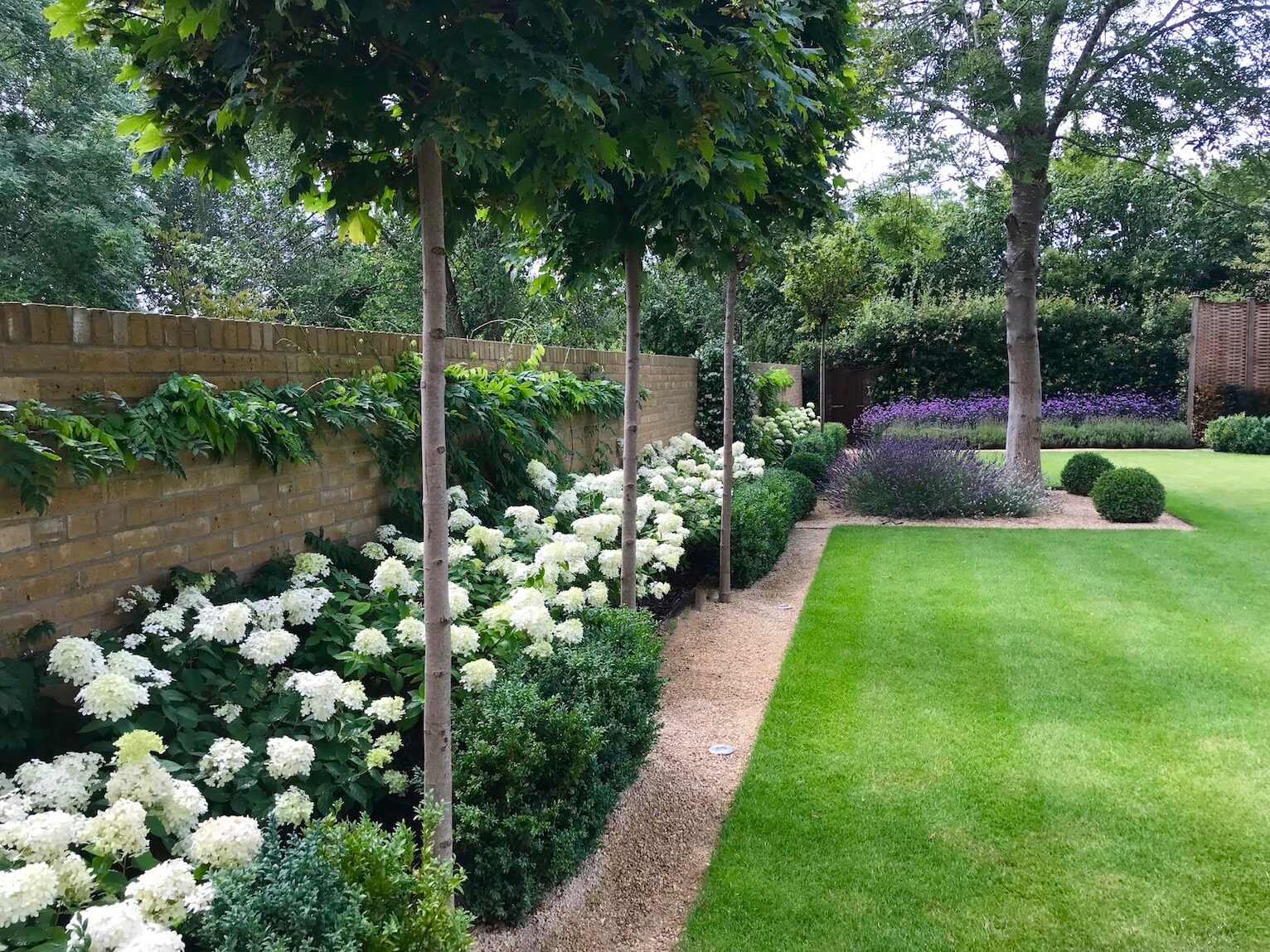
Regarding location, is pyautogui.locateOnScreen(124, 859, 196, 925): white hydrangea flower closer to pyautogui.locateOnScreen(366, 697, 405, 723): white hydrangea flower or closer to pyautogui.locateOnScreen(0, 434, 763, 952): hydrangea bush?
A: pyautogui.locateOnScreen(0, 434, 763, 952): hydrangea bush

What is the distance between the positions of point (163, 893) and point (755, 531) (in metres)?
5.62

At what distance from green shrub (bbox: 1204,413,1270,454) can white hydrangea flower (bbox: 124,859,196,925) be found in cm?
2075

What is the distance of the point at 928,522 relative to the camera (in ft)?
31.9

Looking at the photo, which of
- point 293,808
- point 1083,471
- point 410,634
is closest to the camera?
point 293,808

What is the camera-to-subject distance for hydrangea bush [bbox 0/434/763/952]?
1.58 metres

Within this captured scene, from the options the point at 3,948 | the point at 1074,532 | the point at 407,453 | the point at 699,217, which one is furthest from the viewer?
the point at 1074,532

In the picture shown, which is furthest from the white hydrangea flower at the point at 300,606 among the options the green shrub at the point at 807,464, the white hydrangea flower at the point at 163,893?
the green shrub at the point at 807,464

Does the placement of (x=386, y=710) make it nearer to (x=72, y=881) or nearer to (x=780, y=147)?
(x=72, y=881)

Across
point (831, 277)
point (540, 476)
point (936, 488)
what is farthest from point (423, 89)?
point (831, 277)

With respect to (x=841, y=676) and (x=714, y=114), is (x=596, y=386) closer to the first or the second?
(x=841, y=676)

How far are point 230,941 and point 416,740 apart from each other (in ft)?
4.03

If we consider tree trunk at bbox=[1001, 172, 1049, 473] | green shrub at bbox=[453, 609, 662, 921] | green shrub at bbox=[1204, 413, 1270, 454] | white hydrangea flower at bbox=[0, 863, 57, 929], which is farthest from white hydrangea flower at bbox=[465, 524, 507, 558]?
green shrub at bbox=[1204, 413, 1270, 454]

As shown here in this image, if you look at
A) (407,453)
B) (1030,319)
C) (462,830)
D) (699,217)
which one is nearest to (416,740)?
(462,830)

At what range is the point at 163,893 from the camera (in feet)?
5.15
